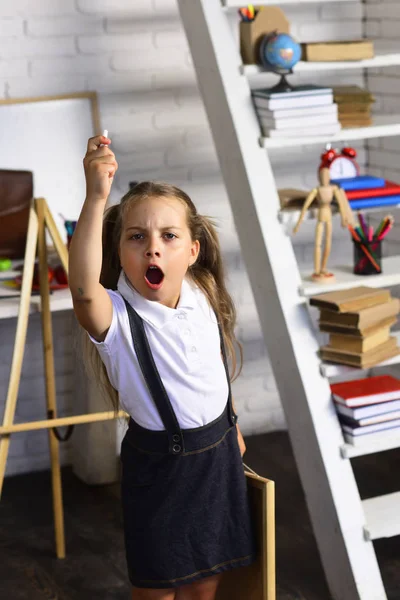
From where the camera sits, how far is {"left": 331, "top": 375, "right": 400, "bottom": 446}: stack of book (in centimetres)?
254

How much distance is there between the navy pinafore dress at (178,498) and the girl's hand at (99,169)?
0.30 meters

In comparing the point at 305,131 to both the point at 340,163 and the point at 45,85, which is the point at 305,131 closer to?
the point at 340,163

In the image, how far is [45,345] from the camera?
9.54 ft

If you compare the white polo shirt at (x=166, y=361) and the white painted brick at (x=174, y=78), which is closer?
the white polo shirt at (x=166, y=361)

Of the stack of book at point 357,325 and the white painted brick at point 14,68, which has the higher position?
the white painted brick at point 14,68

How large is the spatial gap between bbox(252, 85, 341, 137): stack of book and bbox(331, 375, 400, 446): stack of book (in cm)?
73

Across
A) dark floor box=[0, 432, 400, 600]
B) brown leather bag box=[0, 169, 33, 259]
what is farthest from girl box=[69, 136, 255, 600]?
brown leather bag box=[0, 169, 33, 259]

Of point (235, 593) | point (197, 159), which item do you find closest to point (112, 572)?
point (235, 593)

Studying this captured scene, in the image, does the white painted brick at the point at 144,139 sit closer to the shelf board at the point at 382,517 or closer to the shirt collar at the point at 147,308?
the shelf board at the point at 382,517

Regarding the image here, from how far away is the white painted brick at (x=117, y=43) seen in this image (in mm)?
3391

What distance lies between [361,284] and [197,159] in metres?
1.16

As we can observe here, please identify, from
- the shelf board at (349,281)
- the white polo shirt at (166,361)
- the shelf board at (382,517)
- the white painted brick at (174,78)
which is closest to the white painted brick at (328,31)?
the white painted brick at (174,78)

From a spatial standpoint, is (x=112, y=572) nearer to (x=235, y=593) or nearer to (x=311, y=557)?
(x=311, y=557)

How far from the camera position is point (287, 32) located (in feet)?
9.13
